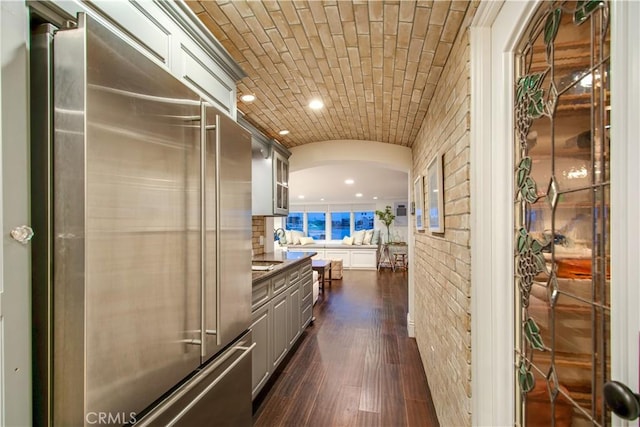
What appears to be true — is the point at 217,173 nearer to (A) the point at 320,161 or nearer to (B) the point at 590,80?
(B) the point at 590,80

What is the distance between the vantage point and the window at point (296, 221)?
36.6 ft

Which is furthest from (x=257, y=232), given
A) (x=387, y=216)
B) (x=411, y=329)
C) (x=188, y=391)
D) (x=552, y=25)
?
(x=387, y=216)

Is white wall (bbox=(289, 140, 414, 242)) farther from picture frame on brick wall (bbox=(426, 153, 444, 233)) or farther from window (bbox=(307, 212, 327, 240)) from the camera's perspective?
window (bbox=(307, 212, 327, 240))

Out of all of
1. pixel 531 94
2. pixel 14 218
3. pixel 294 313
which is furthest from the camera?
pixel 294 313

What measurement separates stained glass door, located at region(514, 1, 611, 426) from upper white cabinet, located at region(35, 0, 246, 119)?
1323 millimetres

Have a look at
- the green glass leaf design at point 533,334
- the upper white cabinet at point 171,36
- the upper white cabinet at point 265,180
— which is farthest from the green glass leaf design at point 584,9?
the upper white cabinet at point 265,180

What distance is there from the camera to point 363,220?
10625 millimetres

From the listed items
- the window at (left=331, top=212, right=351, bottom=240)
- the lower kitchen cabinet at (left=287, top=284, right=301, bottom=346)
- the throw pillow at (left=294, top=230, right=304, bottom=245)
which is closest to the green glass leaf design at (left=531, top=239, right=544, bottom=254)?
the lower kitchen cabinet at (left=287, top=284, right=301, bottom=346)

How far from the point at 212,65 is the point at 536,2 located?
1442 millimetres

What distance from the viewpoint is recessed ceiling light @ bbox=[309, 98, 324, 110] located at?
2.51 metres

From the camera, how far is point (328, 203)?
418 inches

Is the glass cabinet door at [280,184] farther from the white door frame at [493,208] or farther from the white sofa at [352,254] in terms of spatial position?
the white sofa at [352,254]

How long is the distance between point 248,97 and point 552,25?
79.1 inches

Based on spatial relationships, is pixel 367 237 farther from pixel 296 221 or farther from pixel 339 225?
pixel 296 221
